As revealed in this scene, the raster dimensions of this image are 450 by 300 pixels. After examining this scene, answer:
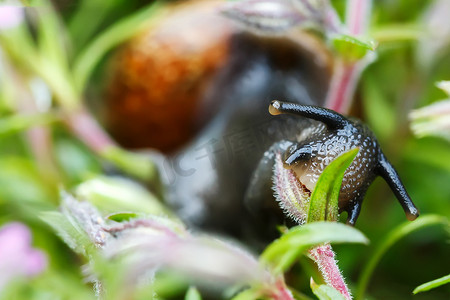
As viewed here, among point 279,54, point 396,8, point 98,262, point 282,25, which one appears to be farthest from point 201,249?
point 396,8

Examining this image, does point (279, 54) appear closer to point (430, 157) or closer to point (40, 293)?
point (430, 157)

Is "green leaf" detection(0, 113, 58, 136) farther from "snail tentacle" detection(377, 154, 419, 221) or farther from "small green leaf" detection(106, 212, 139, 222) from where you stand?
"snail tentacle" detection(377, 154, 419, 221)

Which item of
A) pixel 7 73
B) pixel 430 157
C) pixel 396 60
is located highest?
pixel 7 73

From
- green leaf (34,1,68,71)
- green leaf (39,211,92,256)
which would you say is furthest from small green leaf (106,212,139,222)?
green leaf (34,1,68,71)

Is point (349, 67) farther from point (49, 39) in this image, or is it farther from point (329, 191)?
point (49, 39)

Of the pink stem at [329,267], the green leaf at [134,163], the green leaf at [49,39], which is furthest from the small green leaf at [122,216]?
the green leaf at [49,39]
